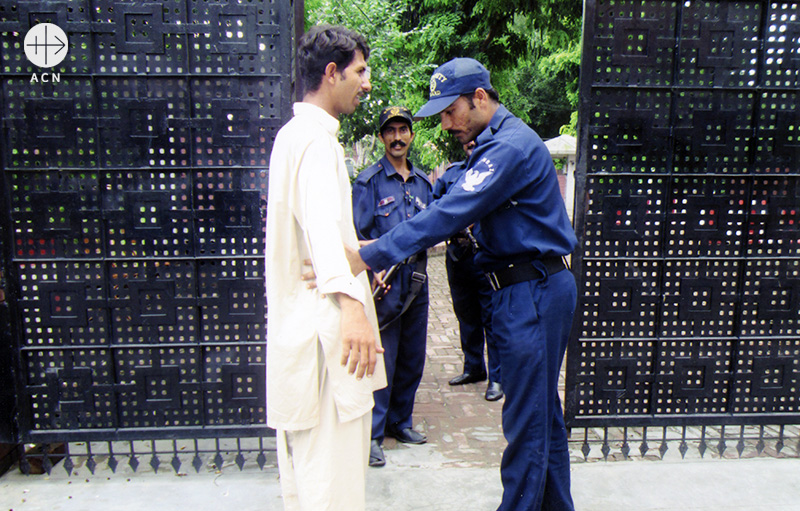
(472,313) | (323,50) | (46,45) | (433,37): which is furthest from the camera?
(433,37)

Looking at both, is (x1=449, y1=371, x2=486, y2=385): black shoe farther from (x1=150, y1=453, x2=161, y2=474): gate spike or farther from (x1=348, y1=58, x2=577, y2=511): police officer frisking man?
(x1=150, y1=453, x2=161, y2=474): gate spike

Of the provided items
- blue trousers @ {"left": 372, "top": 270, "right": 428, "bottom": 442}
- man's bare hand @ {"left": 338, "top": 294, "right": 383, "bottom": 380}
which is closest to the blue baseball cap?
man's bare hand @ {"left": 338, "top": 294, "right": 383, "bottom": 380}

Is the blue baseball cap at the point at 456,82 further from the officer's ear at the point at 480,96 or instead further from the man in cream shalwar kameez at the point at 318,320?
the man in cream shalwar kameez at the point at 318,320

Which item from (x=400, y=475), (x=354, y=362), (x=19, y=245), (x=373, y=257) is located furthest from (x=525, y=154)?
(x=19, y=245)

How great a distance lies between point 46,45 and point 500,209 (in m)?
2.69

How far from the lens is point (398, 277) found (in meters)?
3.86

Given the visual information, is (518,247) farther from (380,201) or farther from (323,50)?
(380,201)

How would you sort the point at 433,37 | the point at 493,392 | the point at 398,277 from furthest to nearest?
the point at 433,37 → the point at 493,392 → the point at 398,277

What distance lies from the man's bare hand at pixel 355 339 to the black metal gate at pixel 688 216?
1.91 m

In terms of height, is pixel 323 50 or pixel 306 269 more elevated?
pixel 323 50

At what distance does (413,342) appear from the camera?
4102 millimetres

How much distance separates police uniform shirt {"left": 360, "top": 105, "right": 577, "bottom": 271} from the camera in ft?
8.52

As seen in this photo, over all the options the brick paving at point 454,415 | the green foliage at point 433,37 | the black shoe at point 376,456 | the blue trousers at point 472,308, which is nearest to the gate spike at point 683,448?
the brick paving at point 454,415

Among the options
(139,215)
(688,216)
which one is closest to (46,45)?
(139,215)
